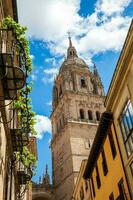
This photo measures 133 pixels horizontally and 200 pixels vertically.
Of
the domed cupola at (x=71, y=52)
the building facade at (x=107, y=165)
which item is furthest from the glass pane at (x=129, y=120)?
the domed cupola at (x=71, y=52)

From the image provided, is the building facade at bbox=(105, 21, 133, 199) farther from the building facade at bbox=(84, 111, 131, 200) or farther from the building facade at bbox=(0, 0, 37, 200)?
the building facade at bbox=(0, 0, 37, 200)

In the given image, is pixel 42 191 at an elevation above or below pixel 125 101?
above

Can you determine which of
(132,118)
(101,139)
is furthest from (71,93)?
(132,118)

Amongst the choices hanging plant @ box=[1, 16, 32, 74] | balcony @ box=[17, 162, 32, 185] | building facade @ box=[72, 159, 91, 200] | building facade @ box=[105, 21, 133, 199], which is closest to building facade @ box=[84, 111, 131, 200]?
building facade @ box=[105, 21, 133, 199]

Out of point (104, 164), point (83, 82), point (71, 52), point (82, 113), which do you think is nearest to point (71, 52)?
point (71, 52)

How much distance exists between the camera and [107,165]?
59.4ft

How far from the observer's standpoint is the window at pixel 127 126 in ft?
47.0

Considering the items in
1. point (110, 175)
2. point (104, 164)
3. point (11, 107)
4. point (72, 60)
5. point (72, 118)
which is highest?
point (72, 60)

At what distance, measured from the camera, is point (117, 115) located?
53.7 ft

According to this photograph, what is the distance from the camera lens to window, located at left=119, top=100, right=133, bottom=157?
47.0 feet

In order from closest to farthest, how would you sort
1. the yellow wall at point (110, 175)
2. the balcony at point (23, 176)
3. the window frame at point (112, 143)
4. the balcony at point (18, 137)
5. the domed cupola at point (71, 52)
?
the balcony at point (18, 137)
the balcony at point (23, 176)
the yellow wall at point (110, 175)
the window frame at point (112, 143)
the domed cupola at point (71, 52)

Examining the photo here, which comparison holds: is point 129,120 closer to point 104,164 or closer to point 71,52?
point 104,164

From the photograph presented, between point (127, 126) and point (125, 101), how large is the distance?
118 centimetres

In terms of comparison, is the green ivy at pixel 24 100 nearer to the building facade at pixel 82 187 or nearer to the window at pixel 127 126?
the window at pixel 127 126
